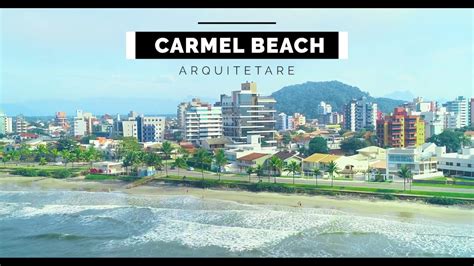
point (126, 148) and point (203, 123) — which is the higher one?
point (203, 123)

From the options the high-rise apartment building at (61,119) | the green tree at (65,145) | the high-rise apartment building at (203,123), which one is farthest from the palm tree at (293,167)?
the high-rise apartment building at (61,119)

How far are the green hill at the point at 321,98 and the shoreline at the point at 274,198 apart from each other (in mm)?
8957

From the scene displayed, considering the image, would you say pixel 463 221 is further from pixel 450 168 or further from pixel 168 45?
pixel 168 45

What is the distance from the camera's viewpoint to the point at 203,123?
40.4 feet

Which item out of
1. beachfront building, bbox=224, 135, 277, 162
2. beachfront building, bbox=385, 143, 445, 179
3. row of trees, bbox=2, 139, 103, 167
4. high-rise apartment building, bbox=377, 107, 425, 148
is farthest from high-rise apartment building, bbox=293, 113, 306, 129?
beachfront building, bbox=385, 143, 445, 179

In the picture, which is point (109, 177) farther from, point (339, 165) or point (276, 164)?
point (339, 165)

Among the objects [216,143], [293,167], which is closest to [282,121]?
[216,143]

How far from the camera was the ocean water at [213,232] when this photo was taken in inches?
156

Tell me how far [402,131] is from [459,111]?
6.09 metres

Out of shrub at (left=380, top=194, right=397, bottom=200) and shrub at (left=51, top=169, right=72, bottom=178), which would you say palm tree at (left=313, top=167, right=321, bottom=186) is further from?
shrub at (left=51, top=169, right=72, bottom=178)

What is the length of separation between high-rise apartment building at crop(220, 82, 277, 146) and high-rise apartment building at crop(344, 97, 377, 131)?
4.62 meters

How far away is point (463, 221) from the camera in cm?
482

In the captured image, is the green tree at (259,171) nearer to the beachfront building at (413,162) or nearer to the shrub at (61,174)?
the beachfront building at (413,162)

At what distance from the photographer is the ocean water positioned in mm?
3951
